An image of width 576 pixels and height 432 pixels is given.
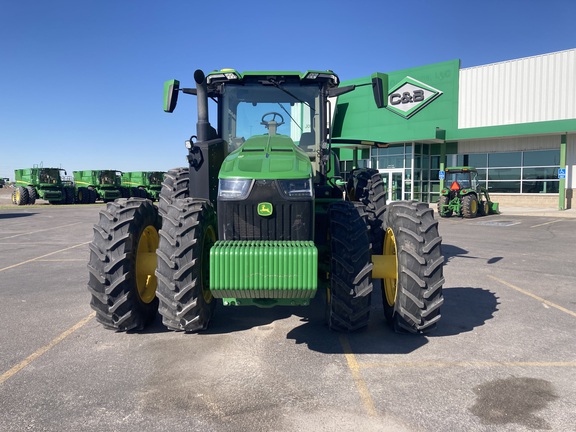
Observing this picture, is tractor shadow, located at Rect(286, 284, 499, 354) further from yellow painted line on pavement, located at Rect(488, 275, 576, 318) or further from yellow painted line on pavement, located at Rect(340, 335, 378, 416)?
yellow painted line on pavement, located at Rect(488, 275, 576, 318)

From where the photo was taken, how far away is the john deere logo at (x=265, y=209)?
4.01 meters

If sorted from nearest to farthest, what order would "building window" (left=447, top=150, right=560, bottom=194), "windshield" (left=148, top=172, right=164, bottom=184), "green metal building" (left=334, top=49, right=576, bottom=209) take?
"green metal building" (left=334, top=49, right=576, bottom=209) → "building window" (left=447, top=150, right=560, bottom=194) → "windshield" (left=148, top=172, right=164, bottom=184)

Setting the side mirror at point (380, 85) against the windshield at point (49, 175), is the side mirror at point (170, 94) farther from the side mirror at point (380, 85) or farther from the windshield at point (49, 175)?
the windshield at point (49, 175)

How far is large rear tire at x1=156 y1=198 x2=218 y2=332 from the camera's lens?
3955mm

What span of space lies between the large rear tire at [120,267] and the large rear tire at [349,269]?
203 centimetres

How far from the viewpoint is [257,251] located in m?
3.64

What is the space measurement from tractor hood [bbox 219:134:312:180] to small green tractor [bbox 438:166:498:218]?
54.8 ft

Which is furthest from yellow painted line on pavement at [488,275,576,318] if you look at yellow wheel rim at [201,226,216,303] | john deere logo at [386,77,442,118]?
john deere logo at [386,77,442,118]

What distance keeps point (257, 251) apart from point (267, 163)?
1.01 meters

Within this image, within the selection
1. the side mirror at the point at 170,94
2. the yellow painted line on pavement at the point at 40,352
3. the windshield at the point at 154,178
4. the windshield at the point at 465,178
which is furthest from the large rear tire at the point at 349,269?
the windshield at the point at 154,178

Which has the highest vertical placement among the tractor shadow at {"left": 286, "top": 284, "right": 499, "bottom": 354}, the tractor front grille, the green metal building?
the green metal building

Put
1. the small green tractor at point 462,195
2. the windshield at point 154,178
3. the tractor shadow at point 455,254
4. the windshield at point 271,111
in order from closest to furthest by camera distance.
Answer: the windshield at point 271,111
the tractor shadow at point 455,254
the small green tractor at point 462,195
the windshield at point 154,178

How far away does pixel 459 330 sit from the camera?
476 centimetres

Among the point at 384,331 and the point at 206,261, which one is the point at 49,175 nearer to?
the point at 206,261
